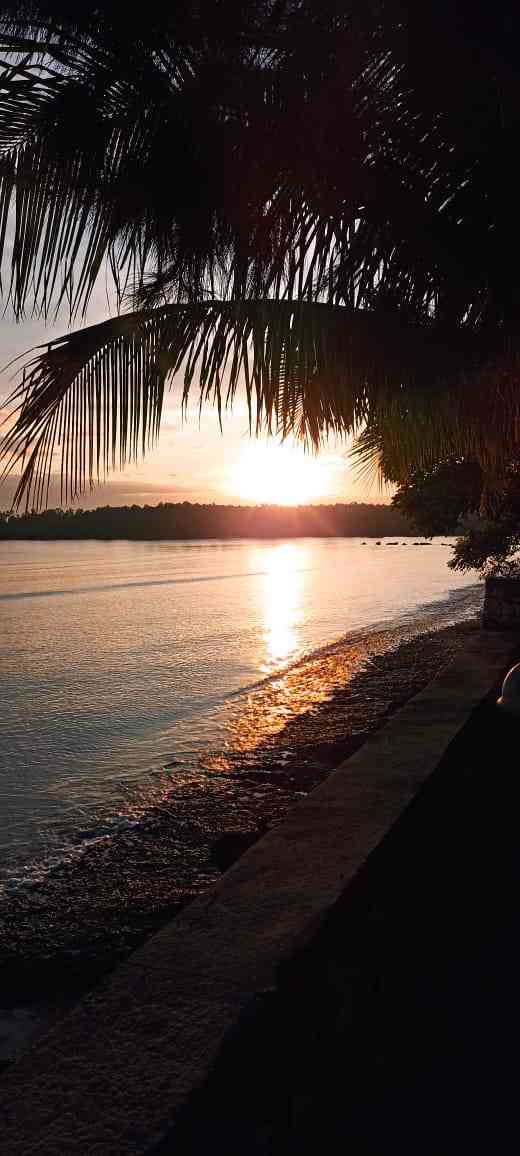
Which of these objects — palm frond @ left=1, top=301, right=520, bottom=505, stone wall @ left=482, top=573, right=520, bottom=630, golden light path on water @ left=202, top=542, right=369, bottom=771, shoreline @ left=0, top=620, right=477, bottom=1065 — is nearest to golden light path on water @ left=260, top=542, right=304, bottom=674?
golden light path on water @ left=202, top=542, right=369, bottom=771

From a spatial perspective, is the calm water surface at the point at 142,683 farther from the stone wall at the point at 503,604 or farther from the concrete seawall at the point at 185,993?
the concrete seawall at the point at 185,993

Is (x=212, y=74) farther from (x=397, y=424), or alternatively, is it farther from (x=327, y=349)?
(x=397, y=424)

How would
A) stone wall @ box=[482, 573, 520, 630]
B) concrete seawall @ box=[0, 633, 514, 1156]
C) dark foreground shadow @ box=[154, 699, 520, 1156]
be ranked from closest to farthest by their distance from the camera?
1. concrete seawall @ box=[0, 633, 514, 1156]
2. dark foreground shadow @ box=[154, 699, 520, 1156]
3. stone wall @ box=[482, 573, 520, 630]

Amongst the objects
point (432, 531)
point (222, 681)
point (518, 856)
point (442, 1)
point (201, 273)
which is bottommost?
point (222, 681)

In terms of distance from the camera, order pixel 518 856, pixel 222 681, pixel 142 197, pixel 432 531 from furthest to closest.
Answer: pixel 432 531 < pixel 222 681 < pixel 142 197 < pixel 518 856

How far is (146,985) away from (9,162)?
406 cm

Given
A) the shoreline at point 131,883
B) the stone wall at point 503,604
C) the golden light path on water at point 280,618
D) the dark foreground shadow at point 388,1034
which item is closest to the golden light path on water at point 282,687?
the golden light path on water at point 280,618

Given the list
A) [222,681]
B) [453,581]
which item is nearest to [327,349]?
[222,681]

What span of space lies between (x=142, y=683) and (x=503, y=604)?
7263 millimetres

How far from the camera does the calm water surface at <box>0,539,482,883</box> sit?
24.6 feet

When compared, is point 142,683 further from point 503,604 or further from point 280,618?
point 280,618

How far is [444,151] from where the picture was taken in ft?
15.4

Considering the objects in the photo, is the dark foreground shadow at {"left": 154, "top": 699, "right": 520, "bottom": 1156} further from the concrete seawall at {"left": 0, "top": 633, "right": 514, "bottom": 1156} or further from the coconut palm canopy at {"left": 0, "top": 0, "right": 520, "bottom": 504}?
the coconut palm canopy at {"left": 0, "top": 0, "right": 520, "bottom": 504}

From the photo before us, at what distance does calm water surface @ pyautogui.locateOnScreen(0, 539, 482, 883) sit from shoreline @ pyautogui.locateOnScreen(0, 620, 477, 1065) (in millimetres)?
517
